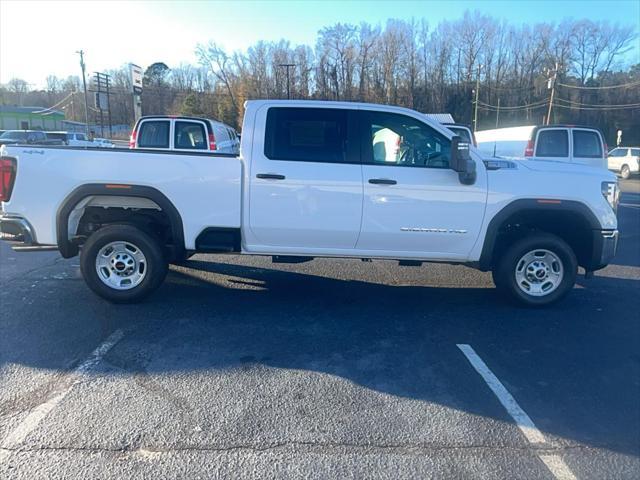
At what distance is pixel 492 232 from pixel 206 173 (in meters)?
3.15

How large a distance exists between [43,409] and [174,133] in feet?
30.3

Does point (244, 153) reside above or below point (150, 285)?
above

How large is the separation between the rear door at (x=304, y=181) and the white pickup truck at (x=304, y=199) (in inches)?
0.5

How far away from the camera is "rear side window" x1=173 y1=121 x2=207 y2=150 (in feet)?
37.5

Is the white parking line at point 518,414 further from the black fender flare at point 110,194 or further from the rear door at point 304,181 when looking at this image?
the black fender flare at point 110,194

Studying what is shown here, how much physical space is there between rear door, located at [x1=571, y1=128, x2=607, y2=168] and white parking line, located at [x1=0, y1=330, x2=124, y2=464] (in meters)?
12.6

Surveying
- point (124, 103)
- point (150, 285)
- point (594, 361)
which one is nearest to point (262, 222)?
point (150, 285)

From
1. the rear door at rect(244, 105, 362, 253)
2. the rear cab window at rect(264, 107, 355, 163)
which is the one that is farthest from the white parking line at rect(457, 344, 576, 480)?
the rear cab window at rect(264, 107, 355, 163)

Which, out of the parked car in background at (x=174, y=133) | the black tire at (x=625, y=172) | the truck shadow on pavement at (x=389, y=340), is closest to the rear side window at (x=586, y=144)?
the truck shadow on pavement at (x=389, y=340)

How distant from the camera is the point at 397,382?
3.58m

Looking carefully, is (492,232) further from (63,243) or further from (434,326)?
(63,243)

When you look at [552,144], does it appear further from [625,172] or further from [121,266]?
[625,172]

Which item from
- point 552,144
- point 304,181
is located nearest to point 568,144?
point 552,144

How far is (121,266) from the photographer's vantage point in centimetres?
511
